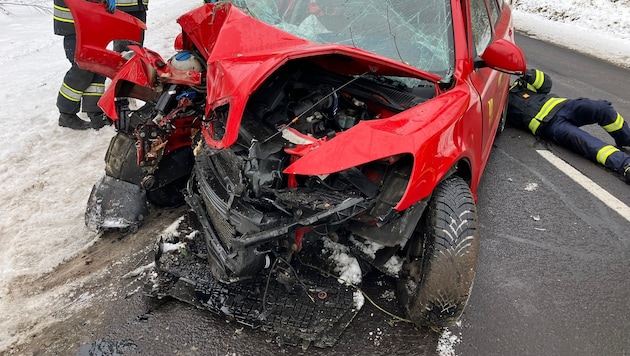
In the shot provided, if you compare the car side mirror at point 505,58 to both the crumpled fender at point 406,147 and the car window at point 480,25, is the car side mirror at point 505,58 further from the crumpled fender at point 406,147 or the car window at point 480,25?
the crumpled fender at point 406,147

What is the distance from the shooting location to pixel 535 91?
4.82 m

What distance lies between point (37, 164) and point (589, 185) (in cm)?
487

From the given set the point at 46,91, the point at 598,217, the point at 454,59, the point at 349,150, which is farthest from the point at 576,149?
the point at 46,91

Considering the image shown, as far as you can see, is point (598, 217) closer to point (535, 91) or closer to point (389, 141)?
point (535, 91)

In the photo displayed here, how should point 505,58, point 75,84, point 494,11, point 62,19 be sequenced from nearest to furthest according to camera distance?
point 505,58
point 494,11
point 62,19
point 75,84

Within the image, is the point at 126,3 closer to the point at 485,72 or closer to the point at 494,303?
the point at 485,72

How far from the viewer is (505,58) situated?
8.25ft

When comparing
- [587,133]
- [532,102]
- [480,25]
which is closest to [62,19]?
[480,25]

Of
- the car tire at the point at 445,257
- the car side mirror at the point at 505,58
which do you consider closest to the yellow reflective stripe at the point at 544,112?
the car side mirror at the point at 505,58

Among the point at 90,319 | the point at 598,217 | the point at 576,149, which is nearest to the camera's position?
the point at 90,319

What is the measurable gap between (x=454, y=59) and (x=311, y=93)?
2.78 ft

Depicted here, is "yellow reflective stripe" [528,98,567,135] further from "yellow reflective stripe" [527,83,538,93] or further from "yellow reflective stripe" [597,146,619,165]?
"yellow reflective stripe" [597,146,619,165]

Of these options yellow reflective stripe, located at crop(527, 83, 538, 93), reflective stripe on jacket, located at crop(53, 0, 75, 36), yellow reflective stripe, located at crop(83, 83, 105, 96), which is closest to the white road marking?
yellow reflective stripe, located at crop(527, 83, 538, 93)

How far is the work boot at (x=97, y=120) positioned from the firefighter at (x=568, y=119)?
14.1 feet
